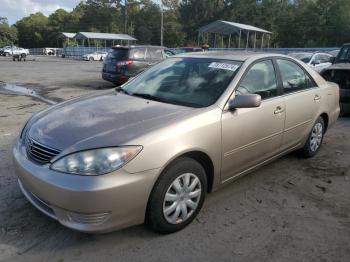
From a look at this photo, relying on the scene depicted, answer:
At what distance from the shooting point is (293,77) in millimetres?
4852

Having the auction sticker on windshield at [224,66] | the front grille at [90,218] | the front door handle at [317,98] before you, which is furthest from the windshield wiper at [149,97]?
the front door handle at [317,98]

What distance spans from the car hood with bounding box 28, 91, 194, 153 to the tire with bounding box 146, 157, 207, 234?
42 centimetres

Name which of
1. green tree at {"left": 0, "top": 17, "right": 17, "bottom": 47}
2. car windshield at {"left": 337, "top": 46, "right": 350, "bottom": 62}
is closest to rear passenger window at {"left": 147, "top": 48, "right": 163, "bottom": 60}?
car windshield at {"left": 337, "top": 46, "right": 350, "bottom": 62}

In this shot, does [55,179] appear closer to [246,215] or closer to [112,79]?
[246,215]

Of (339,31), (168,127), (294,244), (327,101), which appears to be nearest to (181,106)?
(168,127)

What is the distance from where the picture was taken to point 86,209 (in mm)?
2822

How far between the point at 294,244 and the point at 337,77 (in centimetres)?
640

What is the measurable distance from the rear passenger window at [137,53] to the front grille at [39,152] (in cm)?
1137

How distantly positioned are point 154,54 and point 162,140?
41.3ft

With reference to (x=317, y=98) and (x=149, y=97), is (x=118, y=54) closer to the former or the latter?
(x=317, y=98)

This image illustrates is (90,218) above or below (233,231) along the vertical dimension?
above

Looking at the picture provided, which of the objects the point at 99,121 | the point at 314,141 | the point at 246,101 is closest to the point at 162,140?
the point at 99,121

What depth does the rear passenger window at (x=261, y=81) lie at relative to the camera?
400 centimetres

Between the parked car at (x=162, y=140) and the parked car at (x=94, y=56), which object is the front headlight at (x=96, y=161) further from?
the parked car at (x=94, y=56)
